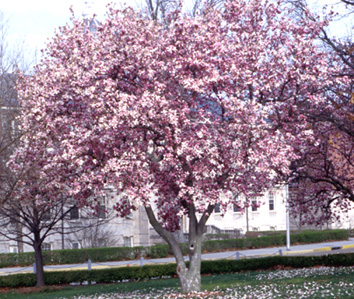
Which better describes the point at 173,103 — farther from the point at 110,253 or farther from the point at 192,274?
the point at 110,253

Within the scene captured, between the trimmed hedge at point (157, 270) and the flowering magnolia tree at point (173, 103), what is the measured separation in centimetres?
1020

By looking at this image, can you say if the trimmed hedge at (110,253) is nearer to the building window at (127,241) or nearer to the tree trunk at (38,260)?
the building window at (127,241)

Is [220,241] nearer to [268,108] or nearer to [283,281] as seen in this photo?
[283,281]

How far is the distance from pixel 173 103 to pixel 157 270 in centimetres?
1258

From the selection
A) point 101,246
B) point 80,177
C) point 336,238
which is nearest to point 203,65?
point 80,177

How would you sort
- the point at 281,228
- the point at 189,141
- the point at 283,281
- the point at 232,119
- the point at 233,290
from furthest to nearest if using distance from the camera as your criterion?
1. the point at 281,228
2. the point at 283,281
3. the point at 233,290
4. the point at 232,119
5. the point at 189,141

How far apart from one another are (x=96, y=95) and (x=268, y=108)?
4447 mm

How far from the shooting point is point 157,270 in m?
25.8

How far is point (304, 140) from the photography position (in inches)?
634

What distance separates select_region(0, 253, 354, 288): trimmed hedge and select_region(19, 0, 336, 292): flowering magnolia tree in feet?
33.5

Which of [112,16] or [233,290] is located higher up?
[112,16]

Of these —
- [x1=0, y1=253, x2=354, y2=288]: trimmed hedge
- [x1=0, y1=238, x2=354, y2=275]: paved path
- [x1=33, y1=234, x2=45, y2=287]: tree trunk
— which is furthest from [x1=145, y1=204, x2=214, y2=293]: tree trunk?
[x1=0, y1=238, x2=354, y2=275]: paved path

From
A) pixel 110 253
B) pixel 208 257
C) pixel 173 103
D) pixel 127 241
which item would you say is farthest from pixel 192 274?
pixel 127 241

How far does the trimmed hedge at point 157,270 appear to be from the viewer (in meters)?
25.8
